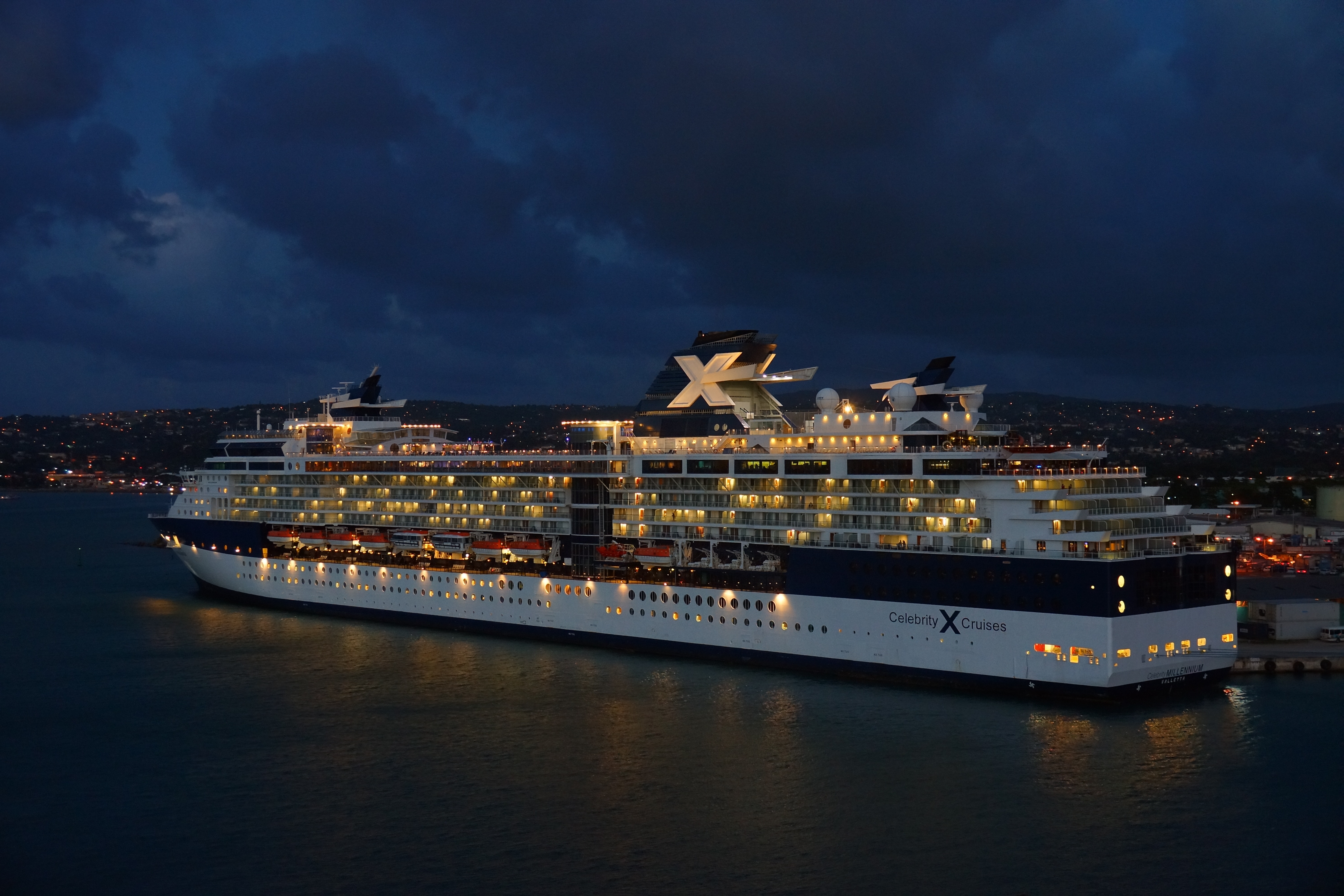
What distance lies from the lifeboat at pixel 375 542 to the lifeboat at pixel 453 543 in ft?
9.49

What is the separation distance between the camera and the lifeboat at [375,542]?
44.4 meters

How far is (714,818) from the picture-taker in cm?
2208

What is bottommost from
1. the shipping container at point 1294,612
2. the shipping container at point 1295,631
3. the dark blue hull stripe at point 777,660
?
the dark blue hull stripe at point 777,660

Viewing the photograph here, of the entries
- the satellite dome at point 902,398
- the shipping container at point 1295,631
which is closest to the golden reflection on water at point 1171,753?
the shipping container at point 1295,631

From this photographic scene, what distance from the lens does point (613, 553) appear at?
1480 inches

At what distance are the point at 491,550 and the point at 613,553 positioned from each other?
5577 mm

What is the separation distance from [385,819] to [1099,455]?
20.0 meters

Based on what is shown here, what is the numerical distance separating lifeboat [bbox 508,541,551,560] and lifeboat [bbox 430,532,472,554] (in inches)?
79.5

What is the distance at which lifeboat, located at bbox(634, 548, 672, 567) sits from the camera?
36.6 m

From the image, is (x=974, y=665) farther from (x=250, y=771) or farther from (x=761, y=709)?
(x=250, y=771)

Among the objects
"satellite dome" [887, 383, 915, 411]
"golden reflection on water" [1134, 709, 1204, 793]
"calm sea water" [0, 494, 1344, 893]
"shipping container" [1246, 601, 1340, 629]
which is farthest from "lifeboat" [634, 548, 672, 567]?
"shipping container" [1246, 601, 1340, 629]

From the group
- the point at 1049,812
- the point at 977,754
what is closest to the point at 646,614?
the point at 977,754

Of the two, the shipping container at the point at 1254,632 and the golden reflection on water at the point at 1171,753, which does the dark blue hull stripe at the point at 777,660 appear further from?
the shipping container at the point at 1254,632

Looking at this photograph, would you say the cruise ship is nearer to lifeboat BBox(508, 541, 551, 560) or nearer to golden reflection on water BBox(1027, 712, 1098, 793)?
lifeboat BBox(508, 541, 551, 560)
